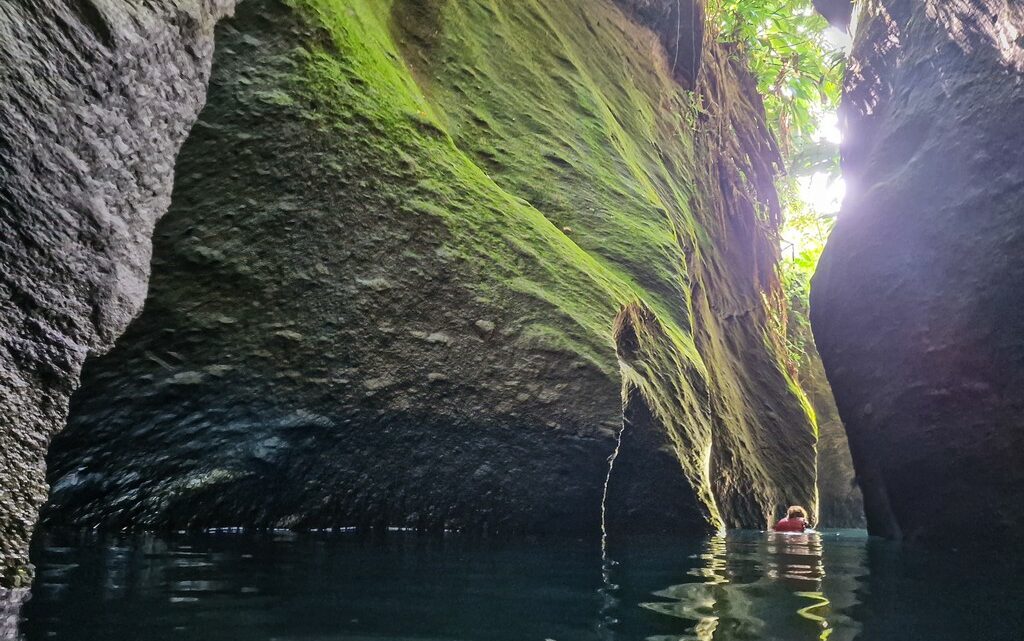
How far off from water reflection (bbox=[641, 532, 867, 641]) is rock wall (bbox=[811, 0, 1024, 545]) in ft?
6.34

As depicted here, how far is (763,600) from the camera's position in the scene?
2.36m

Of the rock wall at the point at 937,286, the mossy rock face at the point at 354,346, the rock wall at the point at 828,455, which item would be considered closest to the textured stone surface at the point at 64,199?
the mossy rock face at the point at 354,346

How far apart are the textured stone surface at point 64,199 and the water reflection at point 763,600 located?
6.18 ft

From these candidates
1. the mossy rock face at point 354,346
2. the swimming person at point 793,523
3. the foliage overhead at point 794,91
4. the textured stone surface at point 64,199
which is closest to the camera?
the textured stone surface at point 64,199

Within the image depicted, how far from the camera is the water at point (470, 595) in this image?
1.71 m

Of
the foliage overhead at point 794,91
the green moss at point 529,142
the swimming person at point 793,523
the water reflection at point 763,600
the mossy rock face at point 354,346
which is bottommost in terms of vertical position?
the swimming person at point 793,523

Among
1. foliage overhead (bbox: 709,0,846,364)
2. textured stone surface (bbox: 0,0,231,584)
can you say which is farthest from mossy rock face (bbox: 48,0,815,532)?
foliage overhead (bbox: 709,0,846,364)

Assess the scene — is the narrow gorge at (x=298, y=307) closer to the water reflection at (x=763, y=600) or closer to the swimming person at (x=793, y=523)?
the water reflection at (x=763, y=600)

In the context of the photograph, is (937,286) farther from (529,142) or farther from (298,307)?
(298,307)

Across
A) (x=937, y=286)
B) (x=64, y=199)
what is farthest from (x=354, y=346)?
(x=937, y=286)

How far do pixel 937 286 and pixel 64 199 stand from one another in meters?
5.76

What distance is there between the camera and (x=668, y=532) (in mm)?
5363

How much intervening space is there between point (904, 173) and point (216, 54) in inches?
216

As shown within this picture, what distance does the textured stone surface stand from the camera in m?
2.03
